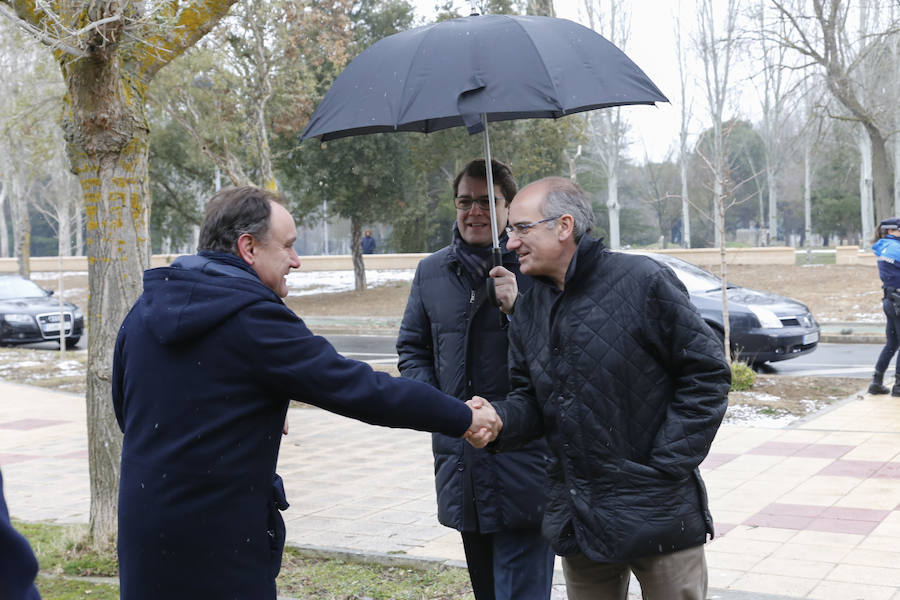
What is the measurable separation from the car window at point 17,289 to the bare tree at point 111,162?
58.0 ft

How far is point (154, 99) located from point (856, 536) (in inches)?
766

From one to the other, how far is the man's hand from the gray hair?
0.42 m

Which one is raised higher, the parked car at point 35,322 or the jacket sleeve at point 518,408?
the jacket sleeve at point 518,408

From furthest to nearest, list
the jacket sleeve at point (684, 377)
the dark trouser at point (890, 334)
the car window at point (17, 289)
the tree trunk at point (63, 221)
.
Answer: the tree trunk at point (63, 221) → the car window at point (17, 289) → the dark trouser at point (890, 334) → the jacket sleeve at point (684, 377)

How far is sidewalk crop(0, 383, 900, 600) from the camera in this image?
5527mm

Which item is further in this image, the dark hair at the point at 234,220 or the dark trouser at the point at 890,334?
the dark trouser at the point at 890,334

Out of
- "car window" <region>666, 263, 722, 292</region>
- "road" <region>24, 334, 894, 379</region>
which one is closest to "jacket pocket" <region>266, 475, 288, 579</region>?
"car window" <region>666, 263, 722, 292</region>

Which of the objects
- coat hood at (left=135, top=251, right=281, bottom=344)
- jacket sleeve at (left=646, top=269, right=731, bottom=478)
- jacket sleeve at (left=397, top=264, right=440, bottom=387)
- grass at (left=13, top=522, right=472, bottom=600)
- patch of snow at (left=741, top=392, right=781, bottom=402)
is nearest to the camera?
coat hood at (left=135, top=251, right=281, bottom=344)

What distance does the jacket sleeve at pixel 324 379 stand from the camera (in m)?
2.77

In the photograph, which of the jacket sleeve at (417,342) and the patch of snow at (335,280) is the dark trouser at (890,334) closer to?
the jacket sleeve at (417,342)

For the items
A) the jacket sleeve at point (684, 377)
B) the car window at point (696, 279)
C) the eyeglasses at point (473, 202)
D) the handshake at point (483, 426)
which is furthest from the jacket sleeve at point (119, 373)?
the car window at point (696, 279)

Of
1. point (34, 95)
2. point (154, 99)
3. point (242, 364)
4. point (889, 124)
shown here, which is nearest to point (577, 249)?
point (242, 364)

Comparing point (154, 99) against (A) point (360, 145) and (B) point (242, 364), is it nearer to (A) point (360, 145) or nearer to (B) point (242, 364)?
(A) point (360, 145)

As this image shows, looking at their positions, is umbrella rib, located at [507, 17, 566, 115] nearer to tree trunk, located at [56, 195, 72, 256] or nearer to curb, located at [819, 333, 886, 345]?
curb, located at [819, 333, 886, 345]
